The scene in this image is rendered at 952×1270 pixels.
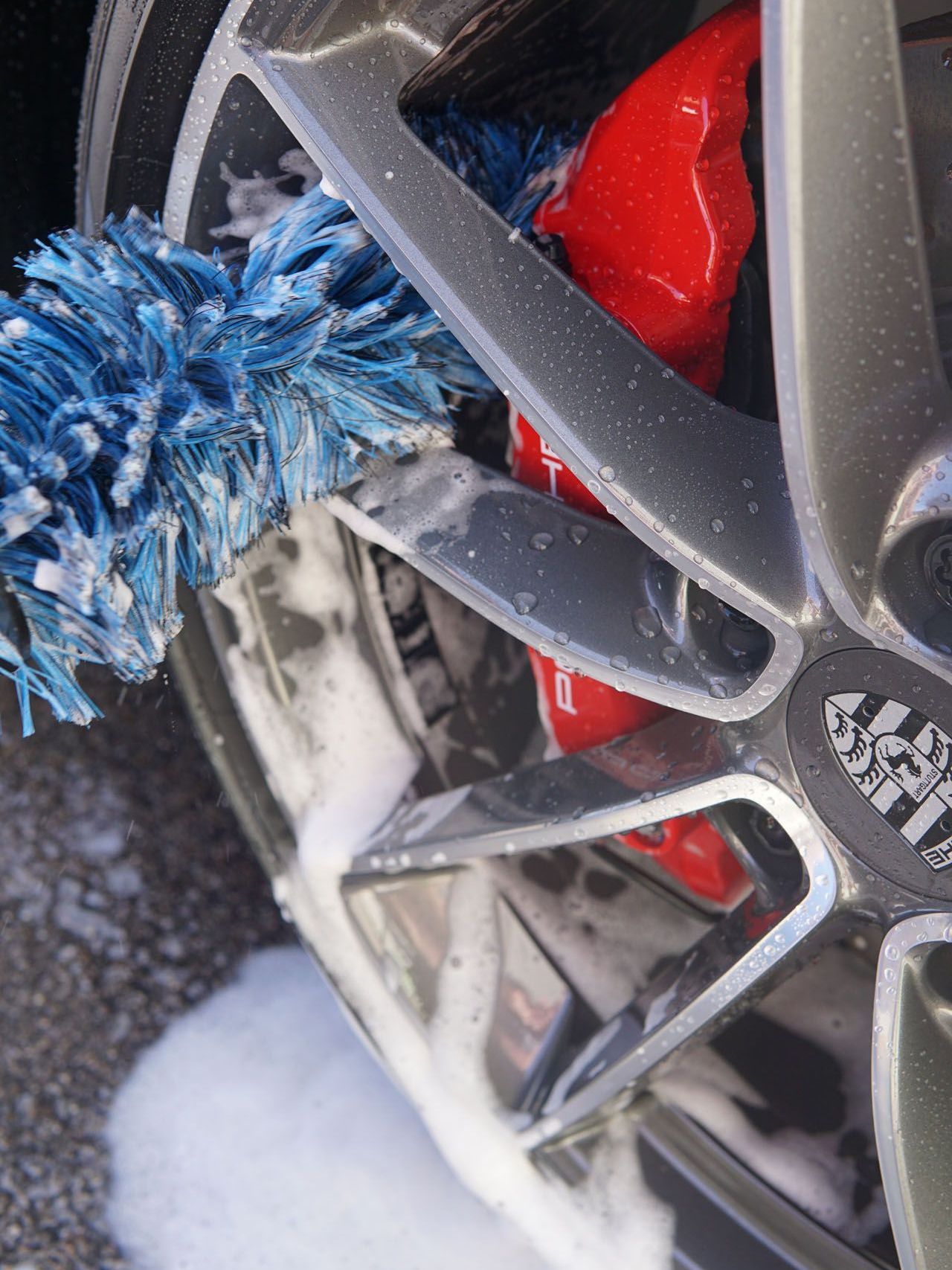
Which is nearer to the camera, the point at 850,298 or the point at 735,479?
the point at 850,298

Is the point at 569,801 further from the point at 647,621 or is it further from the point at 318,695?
the point at 318,695

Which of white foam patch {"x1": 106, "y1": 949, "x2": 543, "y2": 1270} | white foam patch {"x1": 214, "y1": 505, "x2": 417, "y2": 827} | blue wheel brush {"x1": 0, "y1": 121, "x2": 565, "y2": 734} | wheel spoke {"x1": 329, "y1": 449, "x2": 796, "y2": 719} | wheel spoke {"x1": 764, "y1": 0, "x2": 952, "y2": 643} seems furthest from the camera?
white foam patch {"x1": 106, "y1": 949, "x2": 543, "y2": 1270}

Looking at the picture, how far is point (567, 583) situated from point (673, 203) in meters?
0.27

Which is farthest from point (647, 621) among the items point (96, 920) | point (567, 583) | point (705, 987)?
point (96, 920)

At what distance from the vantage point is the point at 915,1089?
800mm

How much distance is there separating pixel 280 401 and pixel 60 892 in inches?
29.9

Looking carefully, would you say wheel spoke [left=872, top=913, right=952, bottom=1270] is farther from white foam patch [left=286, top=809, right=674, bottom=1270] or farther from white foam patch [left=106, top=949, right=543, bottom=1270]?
white foam patch [left=106, top=949, right=543, bottom=1270]

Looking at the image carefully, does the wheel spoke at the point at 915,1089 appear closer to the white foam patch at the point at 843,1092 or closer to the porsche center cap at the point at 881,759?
the porsche center cap at the point at 881,759

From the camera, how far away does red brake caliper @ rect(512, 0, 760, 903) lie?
2.51 feet

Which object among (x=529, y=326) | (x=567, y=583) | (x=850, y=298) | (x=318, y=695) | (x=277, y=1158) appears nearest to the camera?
(x=850, y=298)

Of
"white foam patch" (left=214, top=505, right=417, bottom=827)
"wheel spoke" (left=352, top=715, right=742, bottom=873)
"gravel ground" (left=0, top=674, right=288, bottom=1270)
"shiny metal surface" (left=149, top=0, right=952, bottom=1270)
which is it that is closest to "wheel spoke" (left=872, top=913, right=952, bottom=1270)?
"shiny metal surface" (left=149, top=0, right=952, bottom=1270)

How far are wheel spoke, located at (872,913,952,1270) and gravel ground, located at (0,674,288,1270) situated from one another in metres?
0.75

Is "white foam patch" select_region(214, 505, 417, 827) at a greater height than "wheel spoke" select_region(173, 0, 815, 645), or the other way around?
"wheel spoke" select_region(173, 0, 815, 645)

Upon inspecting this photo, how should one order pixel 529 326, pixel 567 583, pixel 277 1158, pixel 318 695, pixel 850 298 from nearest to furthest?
pixel 850 298 < pixel 529 326 < pixel 567 583 < pixel 318 695 < pixel 277 1158
